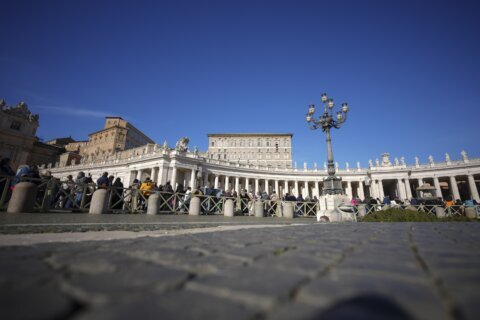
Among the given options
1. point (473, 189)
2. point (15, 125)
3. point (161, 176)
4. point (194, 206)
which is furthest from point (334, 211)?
point (15, 125)

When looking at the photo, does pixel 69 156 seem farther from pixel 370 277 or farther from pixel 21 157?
pixel 370 277

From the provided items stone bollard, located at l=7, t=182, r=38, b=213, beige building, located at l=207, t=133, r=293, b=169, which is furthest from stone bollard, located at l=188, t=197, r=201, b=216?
beige building, located at l=207, t=133, r=293, b=169

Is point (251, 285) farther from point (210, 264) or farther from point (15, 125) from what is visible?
point (15, 125)

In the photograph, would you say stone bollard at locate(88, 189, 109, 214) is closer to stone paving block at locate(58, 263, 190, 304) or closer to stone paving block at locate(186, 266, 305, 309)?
stone paving block at locate(58, 263, 190, 304)

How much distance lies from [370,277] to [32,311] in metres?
1.78

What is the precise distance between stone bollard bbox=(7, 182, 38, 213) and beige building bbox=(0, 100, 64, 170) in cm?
5416

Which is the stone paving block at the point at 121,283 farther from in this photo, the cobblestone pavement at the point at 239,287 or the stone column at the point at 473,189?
the stone column at the point at 473,189

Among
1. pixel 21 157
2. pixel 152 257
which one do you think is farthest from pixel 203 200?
pixel 21 157

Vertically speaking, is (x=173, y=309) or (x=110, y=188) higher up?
(x=110, y=188)

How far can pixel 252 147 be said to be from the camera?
245ft

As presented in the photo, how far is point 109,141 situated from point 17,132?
1793 cm

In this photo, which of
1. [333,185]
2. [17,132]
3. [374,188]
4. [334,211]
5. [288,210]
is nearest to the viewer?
[334,211]

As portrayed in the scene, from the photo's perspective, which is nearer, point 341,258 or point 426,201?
point 341,258

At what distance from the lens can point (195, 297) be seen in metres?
1.13
